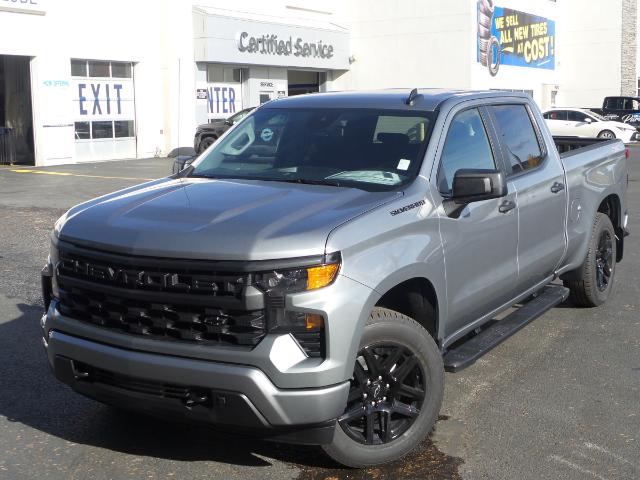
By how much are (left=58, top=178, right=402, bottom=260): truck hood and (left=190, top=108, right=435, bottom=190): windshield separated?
264 millimetres

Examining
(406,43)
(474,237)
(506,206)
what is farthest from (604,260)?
(406,43)

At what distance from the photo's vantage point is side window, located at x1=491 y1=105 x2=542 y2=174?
5965mm

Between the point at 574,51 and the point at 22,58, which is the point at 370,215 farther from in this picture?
the point at 574,51

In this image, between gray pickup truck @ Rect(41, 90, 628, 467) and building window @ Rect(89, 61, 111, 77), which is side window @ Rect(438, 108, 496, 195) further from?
building window @ Rect(89, 61, 111, 77)

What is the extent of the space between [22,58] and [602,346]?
2194 cm

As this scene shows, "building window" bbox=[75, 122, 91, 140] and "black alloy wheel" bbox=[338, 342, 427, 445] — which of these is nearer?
"black alloy wheel" bbox=[338, 342, 427, 445]

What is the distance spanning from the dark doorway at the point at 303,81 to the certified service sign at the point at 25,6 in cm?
1524

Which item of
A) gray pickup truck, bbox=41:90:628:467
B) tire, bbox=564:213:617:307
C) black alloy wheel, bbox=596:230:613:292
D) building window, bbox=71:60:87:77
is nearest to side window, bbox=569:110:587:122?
building window, bbox=71:60:87:77

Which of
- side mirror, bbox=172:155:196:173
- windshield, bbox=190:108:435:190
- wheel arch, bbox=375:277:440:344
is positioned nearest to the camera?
wheel arch, bbox=375:277:440:344

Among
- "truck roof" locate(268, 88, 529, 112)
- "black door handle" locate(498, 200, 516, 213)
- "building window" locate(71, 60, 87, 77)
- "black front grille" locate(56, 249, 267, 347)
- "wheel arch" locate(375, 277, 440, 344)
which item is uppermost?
"building window" locate(71, 60, 87, 77)

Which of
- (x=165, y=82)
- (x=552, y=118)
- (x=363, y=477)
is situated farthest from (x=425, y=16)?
(x=363, y=477)

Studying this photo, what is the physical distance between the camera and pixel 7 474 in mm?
4367

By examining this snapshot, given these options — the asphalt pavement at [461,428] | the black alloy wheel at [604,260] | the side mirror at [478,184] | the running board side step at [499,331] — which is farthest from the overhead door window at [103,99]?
the side mirror at [478,184]

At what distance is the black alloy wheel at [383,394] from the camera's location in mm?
4195
